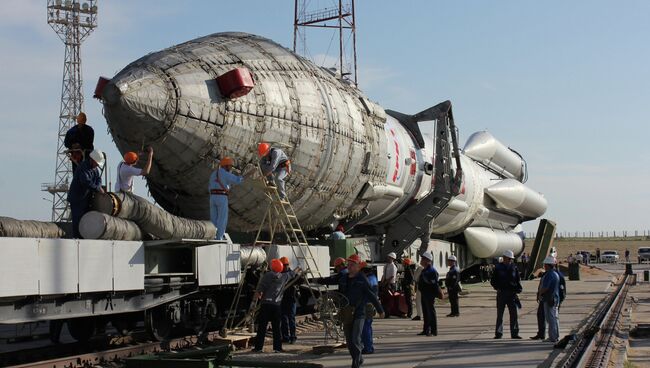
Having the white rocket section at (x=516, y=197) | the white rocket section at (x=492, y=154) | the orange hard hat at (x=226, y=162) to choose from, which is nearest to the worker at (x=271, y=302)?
the orange hard hat at (x=226, y=162)

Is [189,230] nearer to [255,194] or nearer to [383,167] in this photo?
[255,194]

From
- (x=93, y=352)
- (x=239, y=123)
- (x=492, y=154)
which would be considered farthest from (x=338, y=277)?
(x=492, y=154)

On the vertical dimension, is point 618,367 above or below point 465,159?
below

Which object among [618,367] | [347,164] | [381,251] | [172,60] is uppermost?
[172,60]

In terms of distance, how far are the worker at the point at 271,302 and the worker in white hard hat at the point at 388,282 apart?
6388mm

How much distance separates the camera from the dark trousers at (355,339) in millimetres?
9984

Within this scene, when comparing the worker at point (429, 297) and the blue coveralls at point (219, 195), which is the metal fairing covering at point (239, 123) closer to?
the blue coveralls at point (219, 195)

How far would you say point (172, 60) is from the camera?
1292 centimetres

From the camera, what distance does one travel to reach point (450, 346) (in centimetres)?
1286

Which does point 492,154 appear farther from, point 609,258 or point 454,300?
point 609,258

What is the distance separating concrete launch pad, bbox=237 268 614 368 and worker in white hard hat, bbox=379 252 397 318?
0.52m

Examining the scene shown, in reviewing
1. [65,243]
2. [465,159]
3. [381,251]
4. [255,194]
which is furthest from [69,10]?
[65,243]

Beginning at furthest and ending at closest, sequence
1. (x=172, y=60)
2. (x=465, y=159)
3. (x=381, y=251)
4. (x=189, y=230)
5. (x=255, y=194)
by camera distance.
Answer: (x=465, y=159), (x=381, y=251), (x=255, y=194), (x=172, y=60), (x=189, y=230)

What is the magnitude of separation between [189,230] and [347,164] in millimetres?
5177
